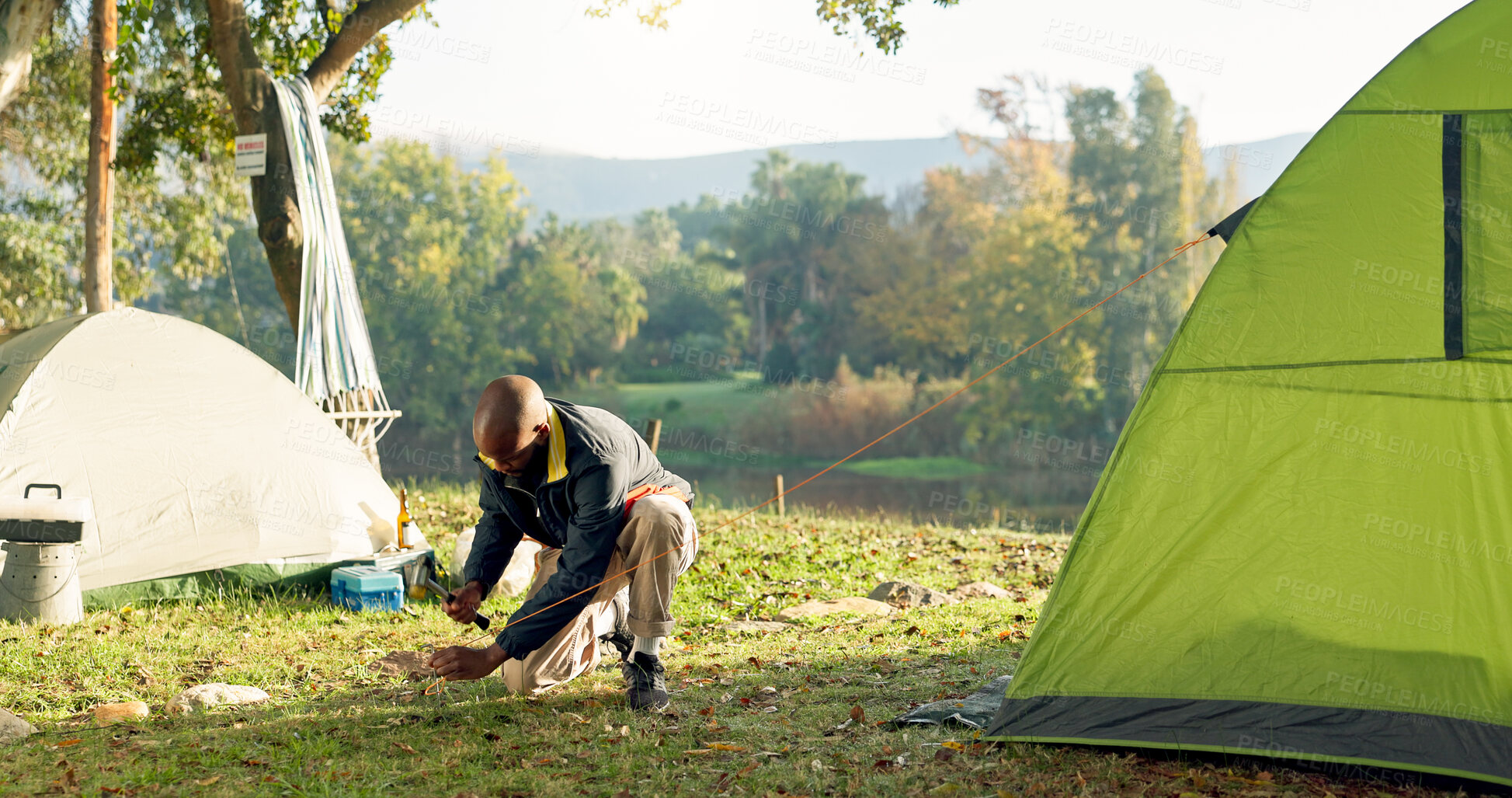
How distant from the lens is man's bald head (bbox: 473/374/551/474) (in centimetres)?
284

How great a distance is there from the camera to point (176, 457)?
5109 mm

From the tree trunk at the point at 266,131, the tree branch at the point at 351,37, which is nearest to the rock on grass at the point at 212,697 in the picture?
the tree trunk at the point at 266,131

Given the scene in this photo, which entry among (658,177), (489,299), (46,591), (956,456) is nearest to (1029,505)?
(956,456)

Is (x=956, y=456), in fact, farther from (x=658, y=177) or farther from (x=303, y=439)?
(x=658, y=177)

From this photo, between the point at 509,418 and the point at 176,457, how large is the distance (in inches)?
124

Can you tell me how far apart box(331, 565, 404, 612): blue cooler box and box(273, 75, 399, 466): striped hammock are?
1.65 meters

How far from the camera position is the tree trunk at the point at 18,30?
6406mm
